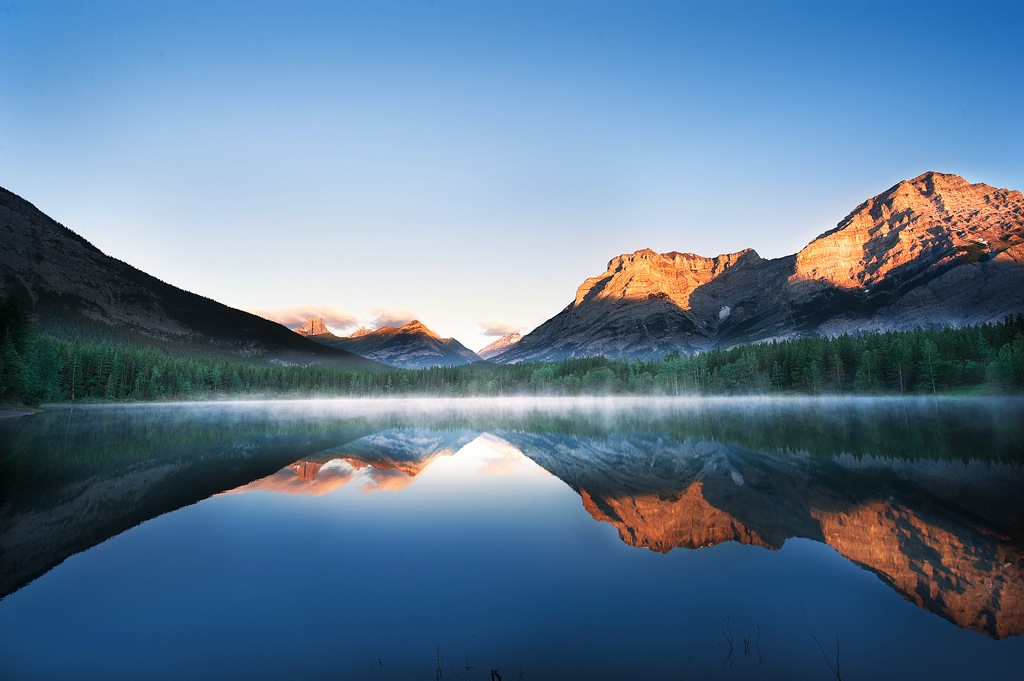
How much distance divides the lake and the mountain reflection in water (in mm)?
152

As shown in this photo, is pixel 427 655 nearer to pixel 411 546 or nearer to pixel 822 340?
pixel 411 546

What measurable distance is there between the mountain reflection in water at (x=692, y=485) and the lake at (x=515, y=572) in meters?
0.15

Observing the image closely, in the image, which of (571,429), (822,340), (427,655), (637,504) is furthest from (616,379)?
(427,655)

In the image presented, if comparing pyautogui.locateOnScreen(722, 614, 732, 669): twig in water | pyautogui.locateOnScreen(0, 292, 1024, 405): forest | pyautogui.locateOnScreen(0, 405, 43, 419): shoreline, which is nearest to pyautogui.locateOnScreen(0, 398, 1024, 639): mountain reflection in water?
pyautogui.locateOnScreen(722, 614, 732, 669): twig in water

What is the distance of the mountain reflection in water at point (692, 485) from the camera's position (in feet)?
47.1

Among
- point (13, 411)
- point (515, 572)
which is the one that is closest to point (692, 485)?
point (515, 572)

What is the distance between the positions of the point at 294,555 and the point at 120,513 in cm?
936

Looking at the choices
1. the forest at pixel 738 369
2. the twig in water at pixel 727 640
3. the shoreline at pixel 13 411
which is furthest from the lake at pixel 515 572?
the forest at pixel 738 369

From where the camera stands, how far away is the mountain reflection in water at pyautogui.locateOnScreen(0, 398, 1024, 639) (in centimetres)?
1437

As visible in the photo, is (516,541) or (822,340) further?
(822,340)

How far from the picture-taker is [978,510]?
19172 millimetres

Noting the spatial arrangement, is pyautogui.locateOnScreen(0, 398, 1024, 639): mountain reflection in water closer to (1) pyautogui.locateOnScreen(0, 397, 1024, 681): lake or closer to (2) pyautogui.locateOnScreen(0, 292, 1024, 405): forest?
(1) pyautogui.locateOnScreen(0, 397, 1024, 681): lake

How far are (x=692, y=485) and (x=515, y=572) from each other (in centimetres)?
1432

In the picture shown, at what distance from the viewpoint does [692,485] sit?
25.2m
